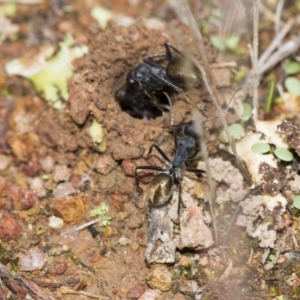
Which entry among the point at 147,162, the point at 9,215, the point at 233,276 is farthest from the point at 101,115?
the point at 233,276

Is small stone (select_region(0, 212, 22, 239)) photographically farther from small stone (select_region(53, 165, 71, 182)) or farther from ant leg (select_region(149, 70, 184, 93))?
ant leg (select_region(149, 70, 184, 93))

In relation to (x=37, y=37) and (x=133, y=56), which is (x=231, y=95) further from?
(x=37, y=37)

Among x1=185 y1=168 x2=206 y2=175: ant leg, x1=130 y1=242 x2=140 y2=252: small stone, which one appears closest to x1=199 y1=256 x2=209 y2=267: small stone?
x1=130 y1=242 x2=140 y2=252: small stone

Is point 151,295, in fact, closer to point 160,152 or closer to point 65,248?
point 65,248

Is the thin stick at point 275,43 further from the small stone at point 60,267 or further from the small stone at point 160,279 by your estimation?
the small stone at point 60,267

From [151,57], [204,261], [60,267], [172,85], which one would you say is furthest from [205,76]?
[60,267]
